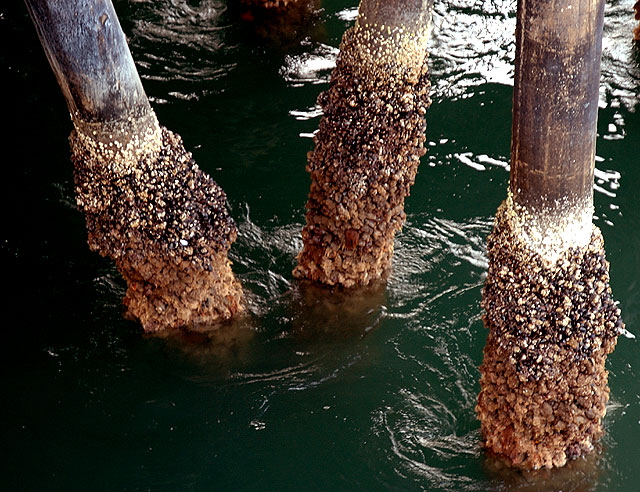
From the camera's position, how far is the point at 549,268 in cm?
414

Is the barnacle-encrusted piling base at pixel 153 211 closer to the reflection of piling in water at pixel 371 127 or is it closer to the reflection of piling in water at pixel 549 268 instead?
the reflection of piling in water at pixel 371 127

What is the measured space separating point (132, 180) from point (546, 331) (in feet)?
7.66

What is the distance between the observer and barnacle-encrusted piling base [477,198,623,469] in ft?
13.7

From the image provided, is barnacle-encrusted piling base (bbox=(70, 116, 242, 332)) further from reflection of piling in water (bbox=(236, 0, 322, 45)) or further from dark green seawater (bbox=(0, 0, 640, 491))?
reflection of piling in water (bbox=(236, 0, 322, 45))

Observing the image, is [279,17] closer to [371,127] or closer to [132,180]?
[371,127]

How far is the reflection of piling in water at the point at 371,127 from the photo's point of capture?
504 centimetres

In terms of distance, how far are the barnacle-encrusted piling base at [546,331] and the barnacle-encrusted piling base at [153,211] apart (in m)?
1.74

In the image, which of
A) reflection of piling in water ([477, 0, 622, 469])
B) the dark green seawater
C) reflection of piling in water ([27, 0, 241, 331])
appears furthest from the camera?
the dark green seawater

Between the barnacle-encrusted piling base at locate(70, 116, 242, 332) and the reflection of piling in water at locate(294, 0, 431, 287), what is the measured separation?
0.69 m

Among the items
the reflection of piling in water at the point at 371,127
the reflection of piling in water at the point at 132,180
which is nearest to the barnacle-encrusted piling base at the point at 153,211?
the reflection of piling in water at the point at 132,180

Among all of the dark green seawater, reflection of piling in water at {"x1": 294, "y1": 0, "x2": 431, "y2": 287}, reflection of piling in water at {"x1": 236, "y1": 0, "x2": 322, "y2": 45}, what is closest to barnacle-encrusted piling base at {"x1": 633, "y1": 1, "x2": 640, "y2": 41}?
the dark green seawater

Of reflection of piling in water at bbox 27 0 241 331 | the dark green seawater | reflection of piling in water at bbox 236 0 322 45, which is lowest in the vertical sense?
the dark green seawater

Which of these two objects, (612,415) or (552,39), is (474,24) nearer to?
(612,415)

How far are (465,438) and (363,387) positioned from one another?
730mm
